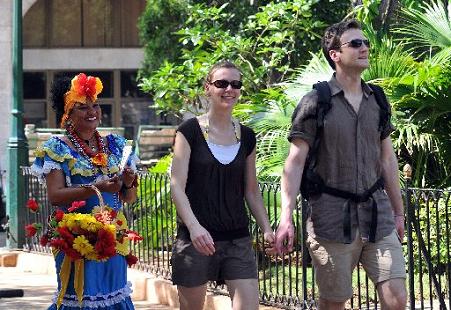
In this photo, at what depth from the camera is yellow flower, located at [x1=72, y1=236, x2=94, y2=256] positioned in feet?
20.9

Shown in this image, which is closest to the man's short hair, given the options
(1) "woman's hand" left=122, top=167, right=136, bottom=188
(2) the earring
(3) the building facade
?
(1) "woman's hand" left=122, top=167, right=136, bottom=188

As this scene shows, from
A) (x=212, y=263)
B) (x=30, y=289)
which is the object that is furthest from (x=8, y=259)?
(x=212, y=263)

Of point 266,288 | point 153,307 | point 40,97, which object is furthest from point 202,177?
point 40,97

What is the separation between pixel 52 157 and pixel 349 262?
65.1 inches

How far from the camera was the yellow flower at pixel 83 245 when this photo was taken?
251 inches

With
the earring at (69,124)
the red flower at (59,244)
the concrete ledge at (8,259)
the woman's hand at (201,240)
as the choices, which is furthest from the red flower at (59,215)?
the concrete ledge at (8,259)

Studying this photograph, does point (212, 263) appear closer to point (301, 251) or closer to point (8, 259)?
point (301, 251)

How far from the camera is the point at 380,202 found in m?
6.17

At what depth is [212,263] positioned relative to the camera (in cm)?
639

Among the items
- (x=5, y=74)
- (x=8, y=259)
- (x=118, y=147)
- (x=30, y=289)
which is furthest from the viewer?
(x=5, y=74)

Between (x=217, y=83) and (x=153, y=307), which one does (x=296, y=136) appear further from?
(x=153, y=307)

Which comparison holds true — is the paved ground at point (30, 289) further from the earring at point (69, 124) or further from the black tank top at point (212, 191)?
the black tank top at point (212, 191)

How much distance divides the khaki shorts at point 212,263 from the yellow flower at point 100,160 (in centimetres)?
58

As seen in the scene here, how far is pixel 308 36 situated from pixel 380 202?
9005 millimetres
